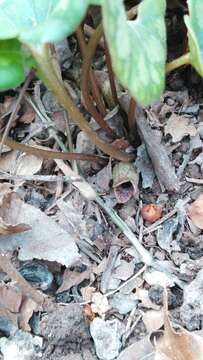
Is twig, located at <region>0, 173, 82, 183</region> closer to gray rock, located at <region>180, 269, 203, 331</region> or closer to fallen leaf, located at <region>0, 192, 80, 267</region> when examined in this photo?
fallen leaf, located at <region>0, 192, 80, 267</region>

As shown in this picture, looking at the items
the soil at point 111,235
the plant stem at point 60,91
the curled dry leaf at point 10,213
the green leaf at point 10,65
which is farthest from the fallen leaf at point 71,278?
the green leaf at point 10,65

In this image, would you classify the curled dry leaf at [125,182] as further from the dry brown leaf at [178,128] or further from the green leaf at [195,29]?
the green leaf at [195,29]

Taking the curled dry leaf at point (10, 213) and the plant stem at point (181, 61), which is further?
the curled dry leaf at point (10, 213)

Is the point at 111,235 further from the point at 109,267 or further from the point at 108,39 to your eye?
the point at 108,39

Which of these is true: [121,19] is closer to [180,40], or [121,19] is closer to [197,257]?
[197,257]

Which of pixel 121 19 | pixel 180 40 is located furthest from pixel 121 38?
pixel 180 40

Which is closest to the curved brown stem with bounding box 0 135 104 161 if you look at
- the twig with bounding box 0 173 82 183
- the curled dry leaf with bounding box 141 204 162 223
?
the twig with bounding box 0 173 82 183

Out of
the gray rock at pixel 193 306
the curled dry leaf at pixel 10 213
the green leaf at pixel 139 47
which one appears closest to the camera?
the green leaf at pixel 139 47
